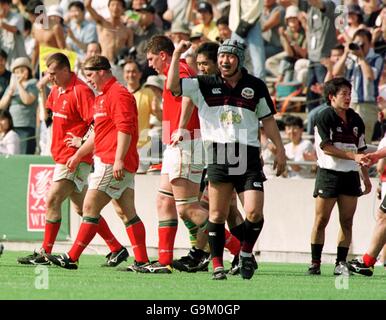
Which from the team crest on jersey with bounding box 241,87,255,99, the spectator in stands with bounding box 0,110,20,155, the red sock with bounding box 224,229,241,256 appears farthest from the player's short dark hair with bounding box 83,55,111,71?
the spectator in stands with bounding box 0,110,20,155

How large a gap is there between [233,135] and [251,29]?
756 cm

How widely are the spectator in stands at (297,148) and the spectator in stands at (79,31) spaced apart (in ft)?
17.0

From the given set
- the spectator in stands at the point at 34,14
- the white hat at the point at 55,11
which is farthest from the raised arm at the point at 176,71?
the spectator in stands at the point at 34,14

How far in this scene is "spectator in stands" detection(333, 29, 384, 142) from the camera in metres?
19.0

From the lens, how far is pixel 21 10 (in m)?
25.0

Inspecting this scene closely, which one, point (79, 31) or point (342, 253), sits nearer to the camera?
point (342, 253)

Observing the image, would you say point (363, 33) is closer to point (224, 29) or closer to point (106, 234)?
point (224, 29)

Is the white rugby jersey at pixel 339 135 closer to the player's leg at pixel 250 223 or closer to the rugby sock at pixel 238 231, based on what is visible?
the rugby sock at pixel 238 231

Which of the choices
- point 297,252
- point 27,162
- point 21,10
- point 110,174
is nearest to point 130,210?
point 110,174

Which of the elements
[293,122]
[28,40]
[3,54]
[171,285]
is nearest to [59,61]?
[171,285]

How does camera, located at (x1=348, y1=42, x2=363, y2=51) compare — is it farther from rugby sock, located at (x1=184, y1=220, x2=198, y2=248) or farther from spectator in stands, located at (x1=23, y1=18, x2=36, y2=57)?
spectator in stands, located at (x1=23, y1=18, x2=36, y2=57)

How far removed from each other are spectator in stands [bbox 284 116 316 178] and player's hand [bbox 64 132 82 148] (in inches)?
188

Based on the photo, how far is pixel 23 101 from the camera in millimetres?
21219

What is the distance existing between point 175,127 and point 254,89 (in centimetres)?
134
